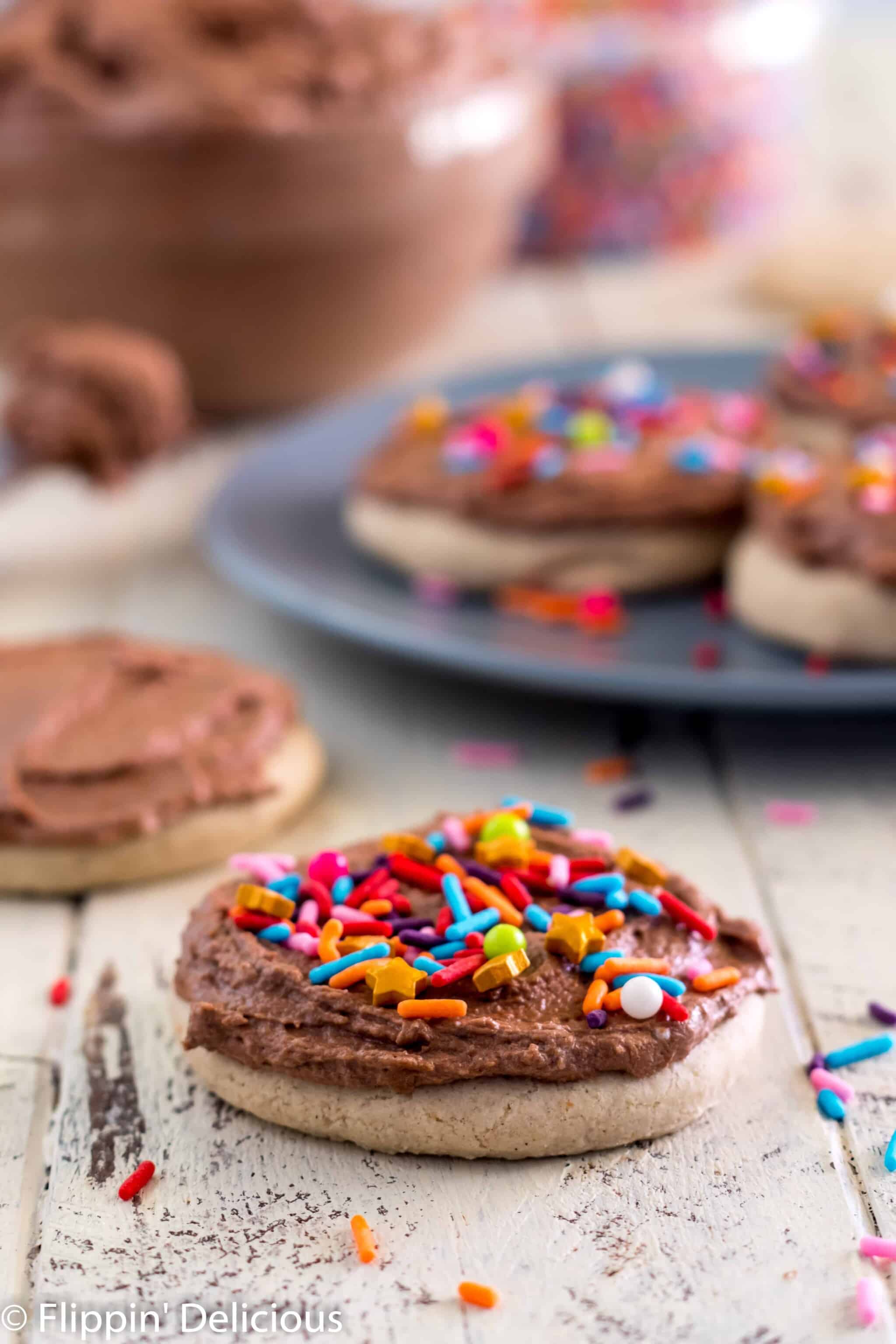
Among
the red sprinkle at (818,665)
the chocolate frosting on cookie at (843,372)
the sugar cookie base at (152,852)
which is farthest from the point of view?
the chocolate frosting on cookie at (843,372)

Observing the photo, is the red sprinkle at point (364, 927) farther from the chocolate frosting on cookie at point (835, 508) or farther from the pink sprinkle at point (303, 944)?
the chocolate frosting on cookie at point (835, 508)

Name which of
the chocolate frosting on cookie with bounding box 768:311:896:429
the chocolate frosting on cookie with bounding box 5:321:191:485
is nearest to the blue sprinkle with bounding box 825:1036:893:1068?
the chocolate frosting on cookie with bounding box 768:311:896:429

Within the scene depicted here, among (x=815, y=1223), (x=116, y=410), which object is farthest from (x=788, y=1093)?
(x=116, y=410)

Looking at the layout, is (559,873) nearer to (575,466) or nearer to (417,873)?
(417,873)

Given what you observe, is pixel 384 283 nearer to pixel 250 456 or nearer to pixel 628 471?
pixel 250 456

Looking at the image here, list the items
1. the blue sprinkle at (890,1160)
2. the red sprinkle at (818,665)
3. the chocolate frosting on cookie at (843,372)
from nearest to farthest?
the blue sprinkle at (890,1160) < the red sprinkle at (818,665) < the chocolate frosting on cookie at (843,372)

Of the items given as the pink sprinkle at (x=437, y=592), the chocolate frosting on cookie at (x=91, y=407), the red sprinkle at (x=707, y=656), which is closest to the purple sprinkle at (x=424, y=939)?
the red sprinkle at (x=707, y=656)

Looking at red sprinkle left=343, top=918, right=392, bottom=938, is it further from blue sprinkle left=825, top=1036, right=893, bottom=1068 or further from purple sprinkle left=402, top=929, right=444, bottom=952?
blue sprinkle left=825, top=1036, right=893, bottom=1068

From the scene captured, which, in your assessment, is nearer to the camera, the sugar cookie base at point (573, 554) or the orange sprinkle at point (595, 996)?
the orange sprinkle at point (595, 996)
